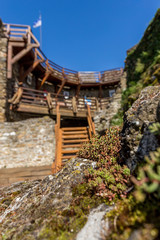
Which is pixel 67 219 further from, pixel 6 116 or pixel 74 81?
pixel 74 81

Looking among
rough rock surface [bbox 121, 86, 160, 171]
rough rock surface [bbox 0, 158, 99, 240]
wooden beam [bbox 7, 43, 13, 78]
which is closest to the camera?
rough rock surface [bbox 0, 158, 99, 240]

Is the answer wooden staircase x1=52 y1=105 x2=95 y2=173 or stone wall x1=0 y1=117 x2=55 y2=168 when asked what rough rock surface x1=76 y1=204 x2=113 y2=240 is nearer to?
wooden staircase x1=52 y1=105 x2=95 y2=173

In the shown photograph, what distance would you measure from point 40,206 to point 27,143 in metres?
6.59

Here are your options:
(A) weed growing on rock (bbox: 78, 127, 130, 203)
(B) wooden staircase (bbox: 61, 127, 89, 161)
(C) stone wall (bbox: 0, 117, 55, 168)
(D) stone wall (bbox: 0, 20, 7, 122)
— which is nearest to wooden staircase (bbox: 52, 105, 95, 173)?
(B) wooden staircase (bbox: 61, 127, 89, 161)

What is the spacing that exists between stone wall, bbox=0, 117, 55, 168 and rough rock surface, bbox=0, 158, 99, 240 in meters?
5.18

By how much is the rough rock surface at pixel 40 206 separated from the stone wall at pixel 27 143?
5180mm

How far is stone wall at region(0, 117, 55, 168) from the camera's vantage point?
767 cm

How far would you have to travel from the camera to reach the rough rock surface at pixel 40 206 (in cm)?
156

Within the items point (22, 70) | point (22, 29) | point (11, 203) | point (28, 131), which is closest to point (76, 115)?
point (28, 131)

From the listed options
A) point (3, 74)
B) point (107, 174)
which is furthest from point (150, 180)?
point (3, 74)

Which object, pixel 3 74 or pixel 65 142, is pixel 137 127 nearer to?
pixel 65 142

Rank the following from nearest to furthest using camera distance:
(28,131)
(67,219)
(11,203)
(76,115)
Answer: (67,219) < (11,203) < (28,131) < (76,115)

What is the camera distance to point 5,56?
1040cm

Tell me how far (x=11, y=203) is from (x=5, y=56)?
11.0 m
